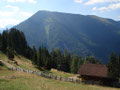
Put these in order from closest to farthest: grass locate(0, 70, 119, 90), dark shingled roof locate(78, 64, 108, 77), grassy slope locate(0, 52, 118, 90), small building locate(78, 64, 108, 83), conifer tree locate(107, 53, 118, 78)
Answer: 1. grass locate(0, 70, 119, 90)
2. grassy slope locate(0, 52, 118, 90)
3. small building locate(78, 64, 108, 83)
4. dark shingled roof locate(78, 64, 108, 77)
5. conifer tree locate(107, 53, 118, 78)

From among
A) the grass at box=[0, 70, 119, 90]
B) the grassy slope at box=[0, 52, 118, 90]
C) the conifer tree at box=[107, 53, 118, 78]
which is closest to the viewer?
the grass at box=[0, 70, 119, 90]

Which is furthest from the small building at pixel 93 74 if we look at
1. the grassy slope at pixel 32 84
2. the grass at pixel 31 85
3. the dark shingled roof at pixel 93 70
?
the grass at pixel 31 85

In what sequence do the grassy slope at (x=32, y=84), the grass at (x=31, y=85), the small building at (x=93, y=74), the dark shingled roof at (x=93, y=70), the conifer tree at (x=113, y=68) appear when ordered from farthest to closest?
the conifer tree at (x=113, y=68), the dark shingled roof at (x=93, y=70), the small building at (x=93, y=74), the grassy slope at (x=32, y=84), the grass at (x=31, y=85)

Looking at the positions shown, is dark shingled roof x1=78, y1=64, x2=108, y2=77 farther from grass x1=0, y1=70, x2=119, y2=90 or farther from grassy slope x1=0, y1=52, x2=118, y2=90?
grass x1=0, y1=70, x2=119, y2=90

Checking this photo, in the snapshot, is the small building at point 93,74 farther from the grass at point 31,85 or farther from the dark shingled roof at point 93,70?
the grass at point 31,85

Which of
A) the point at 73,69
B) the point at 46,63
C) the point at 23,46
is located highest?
the point at 23,46

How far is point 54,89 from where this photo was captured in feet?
84.5

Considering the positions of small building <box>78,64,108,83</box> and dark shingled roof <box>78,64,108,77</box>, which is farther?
dark shingled roof <box>78,64,108,77</box>

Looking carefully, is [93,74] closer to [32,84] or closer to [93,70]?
[93,70]

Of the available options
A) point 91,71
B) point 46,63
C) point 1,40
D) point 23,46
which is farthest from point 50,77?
point 23,46

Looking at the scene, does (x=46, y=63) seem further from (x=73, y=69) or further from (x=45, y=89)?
(x=45, y=89)

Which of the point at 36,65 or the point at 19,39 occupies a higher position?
the point at 19,39

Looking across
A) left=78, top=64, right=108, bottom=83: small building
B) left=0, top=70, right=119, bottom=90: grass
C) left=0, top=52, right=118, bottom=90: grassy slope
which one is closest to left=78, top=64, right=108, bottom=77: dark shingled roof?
→ left=78, top=64, right=108, bottom=83: small building

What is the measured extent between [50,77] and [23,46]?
283 feet
